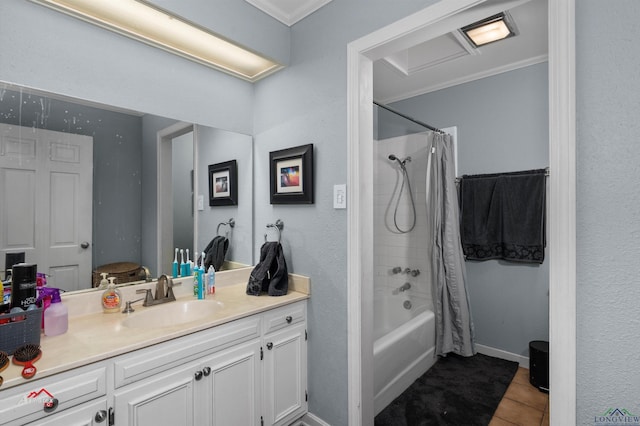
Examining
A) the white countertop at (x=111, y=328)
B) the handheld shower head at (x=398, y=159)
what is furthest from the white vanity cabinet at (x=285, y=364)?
the handheld shower head at (x=398, y=159)

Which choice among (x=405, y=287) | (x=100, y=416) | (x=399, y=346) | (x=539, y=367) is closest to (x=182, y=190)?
(x=100, y=416)

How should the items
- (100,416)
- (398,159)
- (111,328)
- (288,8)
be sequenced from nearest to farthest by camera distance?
(100,416), (111,328), (288,8), (398,159)

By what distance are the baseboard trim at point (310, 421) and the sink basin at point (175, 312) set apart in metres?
0.89

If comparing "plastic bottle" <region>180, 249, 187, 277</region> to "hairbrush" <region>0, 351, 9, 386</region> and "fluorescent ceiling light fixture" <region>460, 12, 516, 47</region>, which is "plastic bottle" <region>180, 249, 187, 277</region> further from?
"fluorescent ceiling light fixture" <region>460, 12, 516, 47</region>

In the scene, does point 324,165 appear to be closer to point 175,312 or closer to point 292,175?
point 292,175

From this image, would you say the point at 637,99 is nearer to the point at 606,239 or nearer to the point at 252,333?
the point at 606,239

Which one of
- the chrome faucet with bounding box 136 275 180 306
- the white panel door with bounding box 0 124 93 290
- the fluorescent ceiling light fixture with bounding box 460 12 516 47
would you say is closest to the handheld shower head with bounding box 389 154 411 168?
the fluorescent ceiling light fixture with bounding box 460 12 516 47

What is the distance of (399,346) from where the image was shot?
2.30 m

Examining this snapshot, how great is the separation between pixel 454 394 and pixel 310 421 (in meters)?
1.09

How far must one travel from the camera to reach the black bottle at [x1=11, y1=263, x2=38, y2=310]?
3.85ft

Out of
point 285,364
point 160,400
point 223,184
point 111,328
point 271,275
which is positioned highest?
point 223,184

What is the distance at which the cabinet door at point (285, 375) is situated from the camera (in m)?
1.71

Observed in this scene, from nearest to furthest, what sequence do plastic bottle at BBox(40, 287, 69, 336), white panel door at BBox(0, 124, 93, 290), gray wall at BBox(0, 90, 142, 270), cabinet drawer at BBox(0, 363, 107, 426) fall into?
cabinet drawer at BBox(0, 363, 107, 426)
plastic bottle at BBox(40, 287, 69, 336)
white panel door at BBox(0, 124, 93, 290)
gray wall at BBox(0, 90, 142, 270)

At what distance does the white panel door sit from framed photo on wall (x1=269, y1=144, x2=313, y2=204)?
1.03 meters
